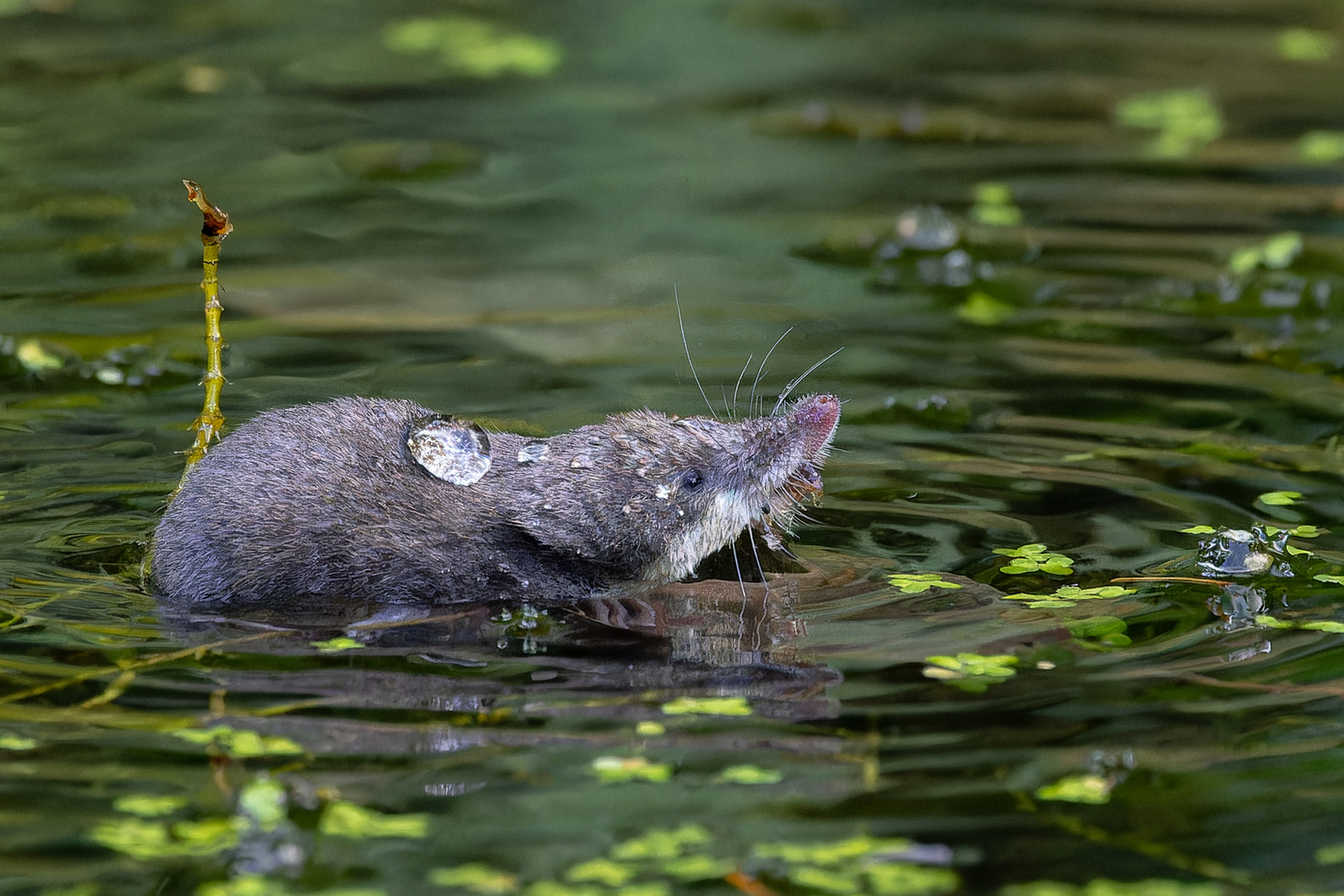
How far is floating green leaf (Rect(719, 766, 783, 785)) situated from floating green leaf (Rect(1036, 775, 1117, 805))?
779mm

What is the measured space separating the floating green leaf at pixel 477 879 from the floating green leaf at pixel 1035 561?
282 cm

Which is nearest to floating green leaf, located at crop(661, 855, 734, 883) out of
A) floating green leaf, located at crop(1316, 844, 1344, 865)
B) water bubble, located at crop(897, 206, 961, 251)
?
floating green leaf, located at crop(1316, 844, 1344, 865)

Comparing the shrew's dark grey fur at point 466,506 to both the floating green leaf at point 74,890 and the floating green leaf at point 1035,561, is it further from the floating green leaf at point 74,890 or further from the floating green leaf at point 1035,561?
the floating green leaf at point 74,890

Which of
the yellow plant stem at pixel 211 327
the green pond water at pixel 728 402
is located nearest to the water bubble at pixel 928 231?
the green pond water at pixel 728 402

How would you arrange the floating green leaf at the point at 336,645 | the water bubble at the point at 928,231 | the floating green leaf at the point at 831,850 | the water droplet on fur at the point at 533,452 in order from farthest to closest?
the water bubble at the point at 928,231
the water droplet on fur at the point at 533,452
the floating green leaf at the point at 336,645
the floating green leaf at the point at 831,850

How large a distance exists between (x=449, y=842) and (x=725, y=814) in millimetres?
793

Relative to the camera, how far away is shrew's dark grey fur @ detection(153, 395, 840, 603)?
5.85 meters

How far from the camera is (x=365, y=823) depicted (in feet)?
14.4

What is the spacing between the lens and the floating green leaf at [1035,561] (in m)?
6.25

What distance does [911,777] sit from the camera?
15.2 ft

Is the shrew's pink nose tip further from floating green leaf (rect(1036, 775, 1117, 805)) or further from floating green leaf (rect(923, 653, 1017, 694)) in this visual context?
floating green leaf (rect(1036, 775, 1117, 805))

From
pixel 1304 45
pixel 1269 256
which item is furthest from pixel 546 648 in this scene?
pixel 1304 45

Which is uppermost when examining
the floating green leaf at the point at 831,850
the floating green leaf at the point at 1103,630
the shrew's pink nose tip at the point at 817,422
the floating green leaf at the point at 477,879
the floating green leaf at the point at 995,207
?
the floating green leaf at the point at 995,207

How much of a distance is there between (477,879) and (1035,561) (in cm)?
302
